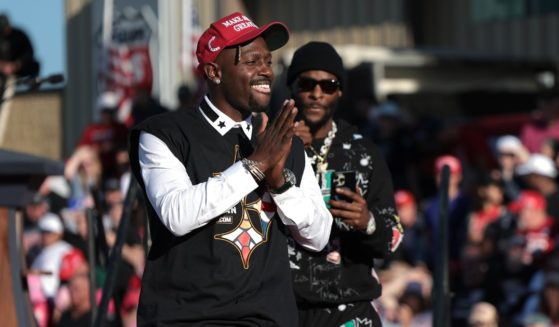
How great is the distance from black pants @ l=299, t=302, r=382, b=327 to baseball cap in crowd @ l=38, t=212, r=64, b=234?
7019 millimetres

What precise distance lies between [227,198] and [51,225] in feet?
27.0

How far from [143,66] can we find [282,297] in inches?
423

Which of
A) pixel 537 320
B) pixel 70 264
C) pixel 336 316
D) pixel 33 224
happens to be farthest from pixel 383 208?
pixel 33 224

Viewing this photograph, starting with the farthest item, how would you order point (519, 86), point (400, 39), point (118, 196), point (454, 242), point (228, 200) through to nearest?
point (400, 39)
point (519, 86)
point (118, 196)
point (454, 242)
point (228, 200)

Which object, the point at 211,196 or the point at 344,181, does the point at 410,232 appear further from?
the point at 211,196

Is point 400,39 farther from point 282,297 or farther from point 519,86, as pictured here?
point 282,297

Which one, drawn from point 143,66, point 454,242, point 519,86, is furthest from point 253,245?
point 519,86

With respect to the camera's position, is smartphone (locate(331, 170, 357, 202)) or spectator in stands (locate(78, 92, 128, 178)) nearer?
smartphone (locate(331, 170, 357, 202))

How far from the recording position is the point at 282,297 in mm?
4887

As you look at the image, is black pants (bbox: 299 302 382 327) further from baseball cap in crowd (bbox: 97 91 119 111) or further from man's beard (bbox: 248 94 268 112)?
baseball cap in crowd (bbox: 97 91 119 111)

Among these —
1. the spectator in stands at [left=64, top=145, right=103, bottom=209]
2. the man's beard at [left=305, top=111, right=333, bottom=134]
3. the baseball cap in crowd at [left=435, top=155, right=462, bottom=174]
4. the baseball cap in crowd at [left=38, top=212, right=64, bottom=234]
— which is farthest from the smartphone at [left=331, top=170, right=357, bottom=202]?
the spectator in stands at [left=64, top=145, right=103, bottom=209]

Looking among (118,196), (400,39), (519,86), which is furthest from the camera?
(400,39)

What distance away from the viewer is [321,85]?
235 inches

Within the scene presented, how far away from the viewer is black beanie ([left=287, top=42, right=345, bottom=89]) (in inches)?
235
